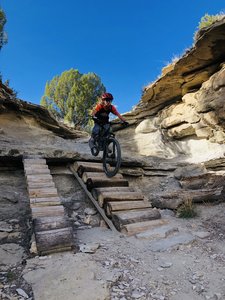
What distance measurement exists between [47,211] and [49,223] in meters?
0.38

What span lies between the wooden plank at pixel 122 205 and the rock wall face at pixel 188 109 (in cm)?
411

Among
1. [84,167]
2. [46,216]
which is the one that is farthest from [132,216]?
[84,167]

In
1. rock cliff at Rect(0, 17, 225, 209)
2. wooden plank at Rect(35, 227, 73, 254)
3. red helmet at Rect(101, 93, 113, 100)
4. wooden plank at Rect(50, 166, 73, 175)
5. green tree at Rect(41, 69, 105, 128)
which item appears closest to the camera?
wooden plank at Rect(35, 227, 73, 254)

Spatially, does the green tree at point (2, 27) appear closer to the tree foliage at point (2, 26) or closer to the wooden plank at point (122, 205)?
the tree foliage at point (2, 26)

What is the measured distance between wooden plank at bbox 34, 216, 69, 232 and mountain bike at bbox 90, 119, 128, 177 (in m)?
2.39

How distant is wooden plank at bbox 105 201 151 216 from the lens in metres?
5.18

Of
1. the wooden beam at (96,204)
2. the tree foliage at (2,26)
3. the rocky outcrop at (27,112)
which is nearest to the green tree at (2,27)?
the tree foliage at (2,26)

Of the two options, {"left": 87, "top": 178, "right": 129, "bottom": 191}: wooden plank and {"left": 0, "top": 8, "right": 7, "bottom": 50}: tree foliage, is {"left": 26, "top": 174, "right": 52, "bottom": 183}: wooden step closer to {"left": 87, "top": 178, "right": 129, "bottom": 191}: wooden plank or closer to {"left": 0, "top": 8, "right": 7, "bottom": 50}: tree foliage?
{"left": 87, "top": 178, "right": 129, "bottom": 191}: wooden plank

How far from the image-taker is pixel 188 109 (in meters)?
10.6

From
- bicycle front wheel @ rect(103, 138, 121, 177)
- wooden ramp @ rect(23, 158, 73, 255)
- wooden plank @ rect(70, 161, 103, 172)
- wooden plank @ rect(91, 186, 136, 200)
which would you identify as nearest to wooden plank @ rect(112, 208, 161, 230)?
wooden plank @ rect(91, 186, 136, 200)

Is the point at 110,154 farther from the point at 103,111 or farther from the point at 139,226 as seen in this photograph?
the point at 139,226

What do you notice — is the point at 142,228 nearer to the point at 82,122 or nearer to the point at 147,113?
the point at 147,113

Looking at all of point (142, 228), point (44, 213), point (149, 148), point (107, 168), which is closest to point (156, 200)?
point (107, 168)

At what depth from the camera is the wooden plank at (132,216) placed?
15.9 feet
